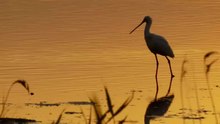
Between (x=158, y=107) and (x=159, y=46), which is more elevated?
(x=159, y=46)

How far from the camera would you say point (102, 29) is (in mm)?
17578

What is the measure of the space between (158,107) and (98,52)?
4.30 meters

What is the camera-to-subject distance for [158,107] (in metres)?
10.5

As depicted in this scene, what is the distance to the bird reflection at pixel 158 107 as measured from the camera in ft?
31.7

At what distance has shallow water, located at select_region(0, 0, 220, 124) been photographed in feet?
35.8

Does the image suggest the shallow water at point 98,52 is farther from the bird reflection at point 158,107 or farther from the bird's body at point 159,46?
the bird's body at point 159,46

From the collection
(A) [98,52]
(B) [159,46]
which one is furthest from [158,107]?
(A) [98,52]

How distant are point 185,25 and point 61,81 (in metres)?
6.84

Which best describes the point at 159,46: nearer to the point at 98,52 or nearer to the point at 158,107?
the point at 98,52

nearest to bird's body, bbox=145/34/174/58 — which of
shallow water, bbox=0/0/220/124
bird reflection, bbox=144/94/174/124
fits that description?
shallow water, bbox=0/0/220/124

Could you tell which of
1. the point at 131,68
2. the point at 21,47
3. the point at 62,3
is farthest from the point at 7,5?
the point at 131,68

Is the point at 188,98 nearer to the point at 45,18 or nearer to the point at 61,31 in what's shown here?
the point at 61,31

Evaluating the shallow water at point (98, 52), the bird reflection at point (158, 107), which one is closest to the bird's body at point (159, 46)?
the shallow water at point (98, 52)

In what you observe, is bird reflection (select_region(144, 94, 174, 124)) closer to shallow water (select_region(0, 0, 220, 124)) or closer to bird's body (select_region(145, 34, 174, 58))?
shallow water (select_region(0, 0, 220, 124))
